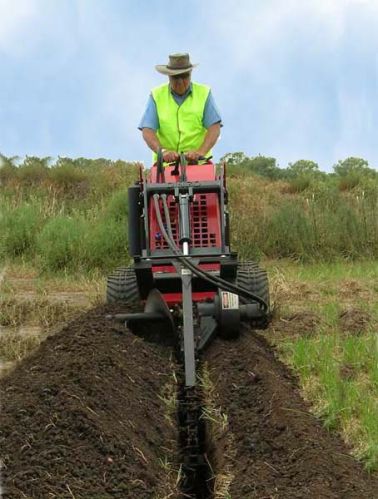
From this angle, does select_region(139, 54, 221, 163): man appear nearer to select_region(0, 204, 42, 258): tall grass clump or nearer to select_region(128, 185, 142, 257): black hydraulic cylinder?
select_region(128, 185, 142, 257): black hydraulic cylinder

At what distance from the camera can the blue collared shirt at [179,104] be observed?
24.4 feet

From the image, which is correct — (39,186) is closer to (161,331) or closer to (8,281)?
(8,281)

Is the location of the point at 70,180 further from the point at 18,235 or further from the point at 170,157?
the point at 170,157

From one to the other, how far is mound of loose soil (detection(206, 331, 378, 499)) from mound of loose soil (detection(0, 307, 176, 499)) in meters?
→ 0.39

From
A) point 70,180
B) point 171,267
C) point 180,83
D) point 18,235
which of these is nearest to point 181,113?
point 180,83

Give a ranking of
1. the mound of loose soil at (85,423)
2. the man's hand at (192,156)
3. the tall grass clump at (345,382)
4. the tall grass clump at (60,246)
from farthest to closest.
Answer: the tall grass clump at (60,246)
the man's hand at (192,156)
the tall grass clump at (345,382)
the mound of loose soil at (85,423)

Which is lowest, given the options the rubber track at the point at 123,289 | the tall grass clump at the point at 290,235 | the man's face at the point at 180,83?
the rubber track at the point at 123,289

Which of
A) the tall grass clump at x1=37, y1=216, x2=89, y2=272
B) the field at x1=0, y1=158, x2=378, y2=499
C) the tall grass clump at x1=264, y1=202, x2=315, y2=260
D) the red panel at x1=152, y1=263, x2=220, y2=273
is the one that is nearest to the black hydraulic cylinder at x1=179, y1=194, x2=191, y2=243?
the red panel at x1=152, y1=263, x2=220, y2=273

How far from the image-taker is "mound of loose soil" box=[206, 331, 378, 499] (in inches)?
148

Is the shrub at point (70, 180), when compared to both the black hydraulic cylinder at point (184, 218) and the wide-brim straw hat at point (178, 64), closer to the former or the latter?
the wide-brim straw hat at point (178, 64)

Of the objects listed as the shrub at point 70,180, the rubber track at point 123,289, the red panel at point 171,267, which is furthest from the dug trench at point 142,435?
the shrub at point 70,180

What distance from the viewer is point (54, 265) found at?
1204 cm

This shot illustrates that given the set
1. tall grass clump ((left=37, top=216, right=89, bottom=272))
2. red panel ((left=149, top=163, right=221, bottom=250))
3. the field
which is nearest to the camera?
the field

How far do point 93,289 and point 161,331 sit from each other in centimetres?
361
